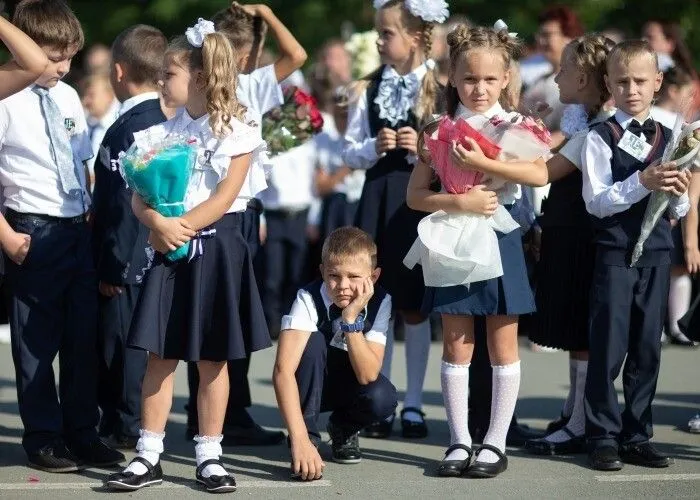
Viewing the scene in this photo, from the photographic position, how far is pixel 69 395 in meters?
6.05

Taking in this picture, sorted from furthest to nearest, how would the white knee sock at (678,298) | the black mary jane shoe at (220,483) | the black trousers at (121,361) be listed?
the white knee sock at (678,298), the black trousers at (121,361), the black mary jane shoe at (220,483)

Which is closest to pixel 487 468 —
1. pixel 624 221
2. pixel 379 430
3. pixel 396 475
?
pixel 396 475

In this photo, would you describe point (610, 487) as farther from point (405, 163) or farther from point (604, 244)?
point (405, 163)

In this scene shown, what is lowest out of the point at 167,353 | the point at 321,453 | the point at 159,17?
the point at 321,453

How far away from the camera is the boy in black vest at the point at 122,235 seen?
6246 millimetres

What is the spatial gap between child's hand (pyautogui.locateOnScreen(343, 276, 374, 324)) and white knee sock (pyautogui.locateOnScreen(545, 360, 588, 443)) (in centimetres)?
120

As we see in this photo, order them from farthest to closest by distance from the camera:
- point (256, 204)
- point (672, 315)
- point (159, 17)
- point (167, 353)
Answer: point (159, 17)
point (672, 315)
point (256, 204)
point (167, 353)

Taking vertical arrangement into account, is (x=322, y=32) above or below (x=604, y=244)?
above

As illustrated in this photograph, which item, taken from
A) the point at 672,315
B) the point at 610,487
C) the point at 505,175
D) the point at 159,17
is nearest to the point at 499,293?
the point at 505,175

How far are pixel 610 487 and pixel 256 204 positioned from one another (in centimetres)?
228

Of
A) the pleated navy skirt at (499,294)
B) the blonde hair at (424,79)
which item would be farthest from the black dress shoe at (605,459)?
the blonde hair at (424,79)

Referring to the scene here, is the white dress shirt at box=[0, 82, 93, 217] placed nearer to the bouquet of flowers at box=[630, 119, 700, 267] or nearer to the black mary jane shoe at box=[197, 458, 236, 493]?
the black mary jane shoe at box=[197, 458, 236, 493]

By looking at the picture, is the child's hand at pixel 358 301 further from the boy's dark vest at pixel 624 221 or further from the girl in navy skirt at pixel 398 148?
the boy's dark vest at pixel 624 221

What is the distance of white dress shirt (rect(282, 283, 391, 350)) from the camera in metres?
5.91
